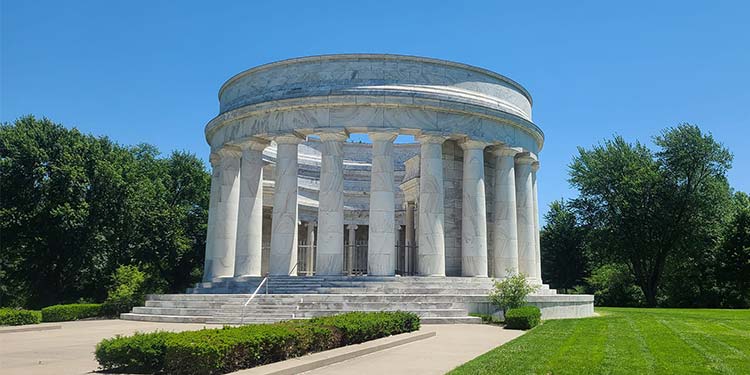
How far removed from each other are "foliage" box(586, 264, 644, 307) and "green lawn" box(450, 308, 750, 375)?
165 ft

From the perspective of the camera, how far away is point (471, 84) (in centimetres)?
4178

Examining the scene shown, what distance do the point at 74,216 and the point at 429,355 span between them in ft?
132

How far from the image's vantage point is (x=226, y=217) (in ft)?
145

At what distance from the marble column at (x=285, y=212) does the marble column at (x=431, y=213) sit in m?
8.22

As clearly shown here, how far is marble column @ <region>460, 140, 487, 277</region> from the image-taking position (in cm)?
3959

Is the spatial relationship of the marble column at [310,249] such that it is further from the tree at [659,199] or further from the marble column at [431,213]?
the tree at [659,199]

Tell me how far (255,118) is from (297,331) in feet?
86.2

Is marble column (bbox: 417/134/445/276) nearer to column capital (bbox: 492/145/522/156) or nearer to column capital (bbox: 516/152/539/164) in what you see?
column capital (bbox: 492/145/522/156)

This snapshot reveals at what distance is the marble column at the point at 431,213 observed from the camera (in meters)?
37.8

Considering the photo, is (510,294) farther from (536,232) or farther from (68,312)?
(68,312)

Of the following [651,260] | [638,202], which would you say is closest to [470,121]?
[638,202]

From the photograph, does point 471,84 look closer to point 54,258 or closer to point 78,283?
point 54,258

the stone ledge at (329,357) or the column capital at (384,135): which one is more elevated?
the column capital at (384,135)

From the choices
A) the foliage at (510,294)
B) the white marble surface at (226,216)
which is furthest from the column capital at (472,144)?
the white marble surface at (226,216)
